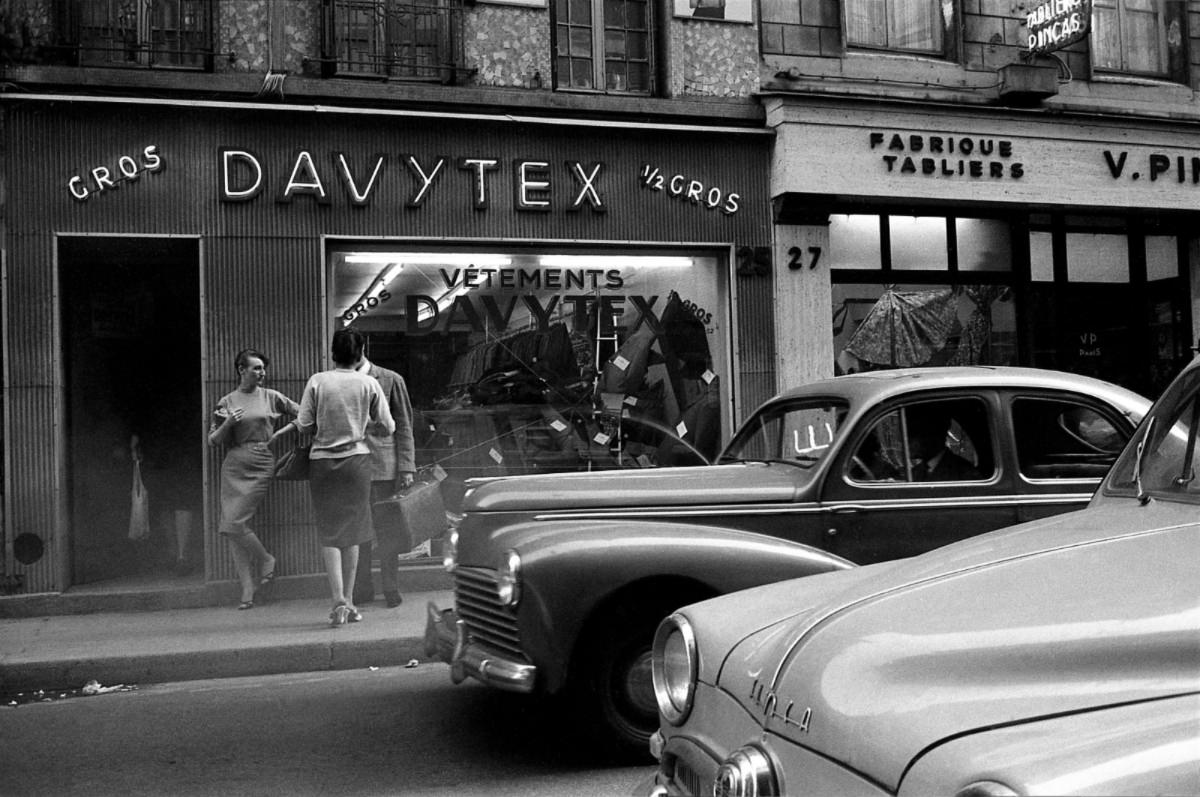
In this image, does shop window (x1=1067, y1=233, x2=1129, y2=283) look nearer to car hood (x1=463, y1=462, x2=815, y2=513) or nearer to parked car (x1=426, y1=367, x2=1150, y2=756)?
parked car (x1=426, y1=367, x2=1150, y2=756)

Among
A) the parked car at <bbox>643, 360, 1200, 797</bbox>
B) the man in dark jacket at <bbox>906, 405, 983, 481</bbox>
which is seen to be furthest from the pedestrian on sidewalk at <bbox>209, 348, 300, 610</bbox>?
the parked car at <bbox>643, 360, 1200, 797</bbox>

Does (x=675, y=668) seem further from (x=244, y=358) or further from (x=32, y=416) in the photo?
(x=32, y=416)

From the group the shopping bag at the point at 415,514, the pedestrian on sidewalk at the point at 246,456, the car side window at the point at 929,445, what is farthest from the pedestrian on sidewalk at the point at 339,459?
the car side window at the point at 929,445

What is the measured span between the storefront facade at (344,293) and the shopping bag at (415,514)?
6.72ft

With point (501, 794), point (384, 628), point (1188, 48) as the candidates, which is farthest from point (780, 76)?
point (501, 794)

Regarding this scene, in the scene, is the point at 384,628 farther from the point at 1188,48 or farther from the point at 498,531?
the point at 1188,48

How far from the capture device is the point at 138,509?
997 cm

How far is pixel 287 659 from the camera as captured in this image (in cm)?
701

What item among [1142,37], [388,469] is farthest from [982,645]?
[1142,37]

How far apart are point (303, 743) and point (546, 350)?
5447mm

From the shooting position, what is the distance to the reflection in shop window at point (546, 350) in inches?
386

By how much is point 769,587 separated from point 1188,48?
12.0 metres

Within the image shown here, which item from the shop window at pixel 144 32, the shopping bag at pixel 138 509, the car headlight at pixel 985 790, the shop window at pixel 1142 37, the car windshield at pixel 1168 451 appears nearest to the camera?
the car headlight at pixel 985 790

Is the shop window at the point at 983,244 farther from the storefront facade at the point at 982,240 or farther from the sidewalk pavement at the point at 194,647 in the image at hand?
the sidewalk pavement at the point at 194,647
